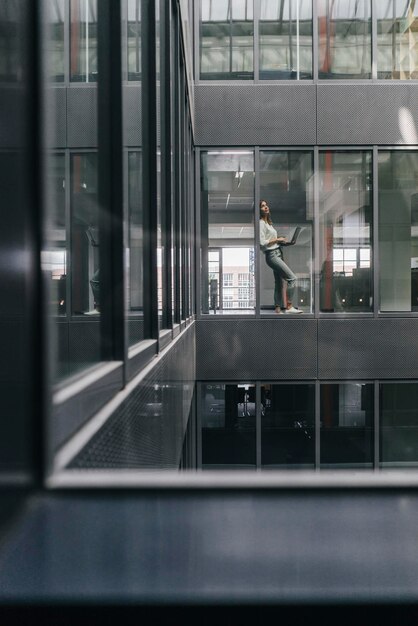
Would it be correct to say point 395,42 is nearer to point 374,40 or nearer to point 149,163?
point 374,40

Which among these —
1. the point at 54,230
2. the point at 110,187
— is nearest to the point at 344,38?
the point at 110,187

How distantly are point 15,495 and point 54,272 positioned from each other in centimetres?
62

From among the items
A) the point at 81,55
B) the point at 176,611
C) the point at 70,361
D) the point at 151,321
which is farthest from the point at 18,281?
the point at 151,321

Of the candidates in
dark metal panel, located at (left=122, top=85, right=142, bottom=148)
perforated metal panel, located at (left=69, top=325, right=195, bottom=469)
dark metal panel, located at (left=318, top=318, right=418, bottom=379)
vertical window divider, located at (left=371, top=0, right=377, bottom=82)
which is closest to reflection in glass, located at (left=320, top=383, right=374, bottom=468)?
dark metal panel, located at (left=318, top=318, right=418, bottom=379)

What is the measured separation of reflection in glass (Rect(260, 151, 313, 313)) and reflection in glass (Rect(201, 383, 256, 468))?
1.49m

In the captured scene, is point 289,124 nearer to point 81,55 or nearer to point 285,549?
point 81,55

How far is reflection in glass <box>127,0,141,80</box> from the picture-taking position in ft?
8.34

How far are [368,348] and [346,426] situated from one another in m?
1.39

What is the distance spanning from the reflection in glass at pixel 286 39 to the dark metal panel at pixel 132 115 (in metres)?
7.33

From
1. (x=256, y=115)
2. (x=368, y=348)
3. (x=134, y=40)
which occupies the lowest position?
(x=368, y=348)

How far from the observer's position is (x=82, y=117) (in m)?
2.34

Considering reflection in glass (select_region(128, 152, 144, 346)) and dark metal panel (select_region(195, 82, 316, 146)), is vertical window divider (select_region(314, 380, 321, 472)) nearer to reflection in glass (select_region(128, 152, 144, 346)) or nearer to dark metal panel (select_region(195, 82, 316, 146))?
dark metal panel (select_region(195, 82, 316, 146))

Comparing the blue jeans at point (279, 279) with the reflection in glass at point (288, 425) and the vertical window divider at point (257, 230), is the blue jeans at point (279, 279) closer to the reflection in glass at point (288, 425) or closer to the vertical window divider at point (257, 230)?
the vertical window divider at point (257, 230)

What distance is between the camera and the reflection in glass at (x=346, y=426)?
32.3 feet
